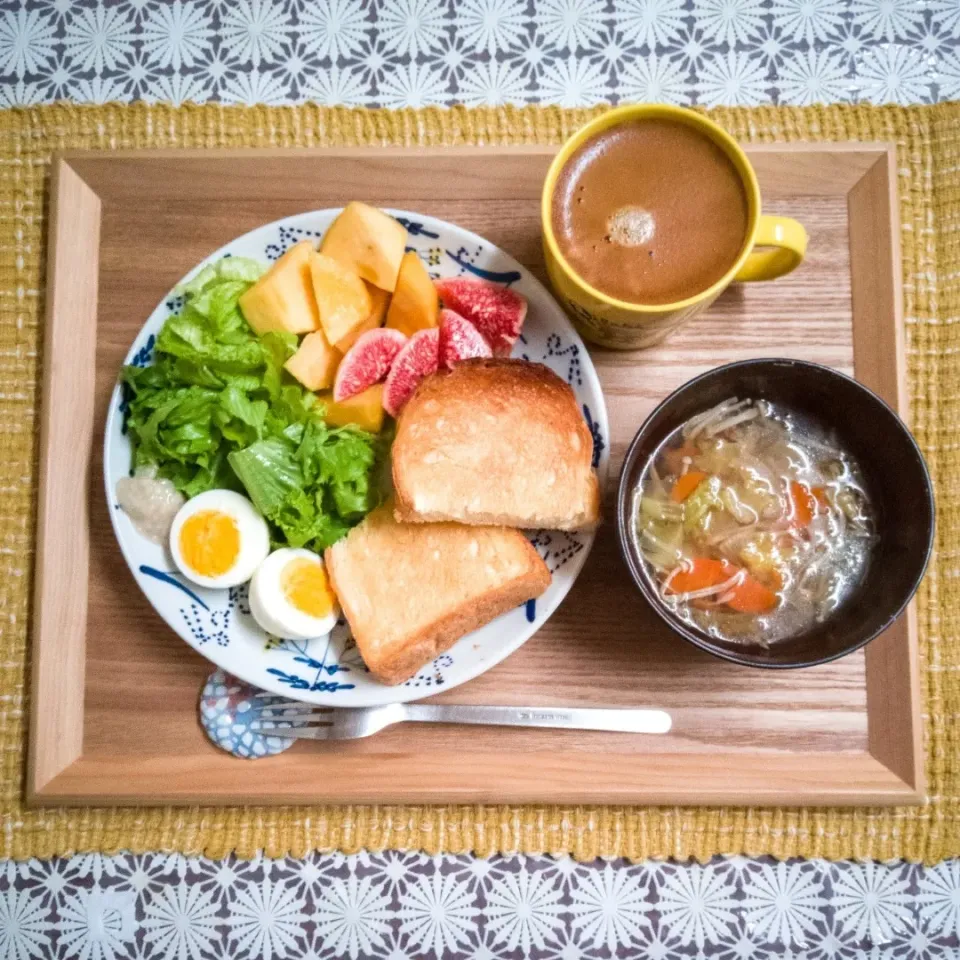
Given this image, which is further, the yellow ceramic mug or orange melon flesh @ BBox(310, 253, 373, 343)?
orange melon flesh @ BBox(310, 253, 373, 343)

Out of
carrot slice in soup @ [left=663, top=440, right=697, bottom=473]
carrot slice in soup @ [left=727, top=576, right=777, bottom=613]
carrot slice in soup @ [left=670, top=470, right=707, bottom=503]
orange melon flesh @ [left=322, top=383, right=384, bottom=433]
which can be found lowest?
carrot slice in soup @ [left=727, top=576, right=777, bottom=613]

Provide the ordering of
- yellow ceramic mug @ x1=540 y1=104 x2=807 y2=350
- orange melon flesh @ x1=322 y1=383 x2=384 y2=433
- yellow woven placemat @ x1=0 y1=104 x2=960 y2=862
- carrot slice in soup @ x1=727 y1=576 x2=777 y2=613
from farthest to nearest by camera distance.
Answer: yellow woven placemat @ x1=0 y1=104 x2=960 y2=862
orange melon flesh @ x1=322 y1=383 x2=384 y2=433
carrot slice in soup @ x1=727 y1=576 x2=777 y2=613
yellow ceramic mug @ x1=540 y1=104 x2=807 y2=350

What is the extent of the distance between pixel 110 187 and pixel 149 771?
1434 mm

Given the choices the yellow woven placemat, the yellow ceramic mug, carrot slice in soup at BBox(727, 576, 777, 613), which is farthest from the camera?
the yellow woven placemat

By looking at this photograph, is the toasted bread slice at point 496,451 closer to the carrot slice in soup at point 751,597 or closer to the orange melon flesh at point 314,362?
the orange melon flesh at point 314,362

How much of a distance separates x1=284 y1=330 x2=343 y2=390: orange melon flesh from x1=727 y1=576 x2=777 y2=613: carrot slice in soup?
1042mm

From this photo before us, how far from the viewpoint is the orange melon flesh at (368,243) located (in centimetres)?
194

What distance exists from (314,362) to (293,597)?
1.77ft

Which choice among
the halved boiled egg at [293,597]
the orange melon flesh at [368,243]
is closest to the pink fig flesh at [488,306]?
the orange melon flesh at [368,243]

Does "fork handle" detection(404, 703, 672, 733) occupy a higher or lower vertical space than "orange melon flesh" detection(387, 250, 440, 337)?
lower

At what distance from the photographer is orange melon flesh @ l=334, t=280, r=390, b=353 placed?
2002mm

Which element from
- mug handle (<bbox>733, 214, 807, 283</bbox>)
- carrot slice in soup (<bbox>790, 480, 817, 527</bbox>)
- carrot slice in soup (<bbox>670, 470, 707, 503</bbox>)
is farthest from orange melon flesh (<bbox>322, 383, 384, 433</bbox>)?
carrot slice in soup (<bbox>790, 480, 817, 527</bbox>)

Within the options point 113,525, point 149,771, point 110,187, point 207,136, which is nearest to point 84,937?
point 149,771

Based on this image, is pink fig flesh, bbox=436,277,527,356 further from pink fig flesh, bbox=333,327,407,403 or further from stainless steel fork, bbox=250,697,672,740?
stainless steel fork, bbox=250,697,672,740
